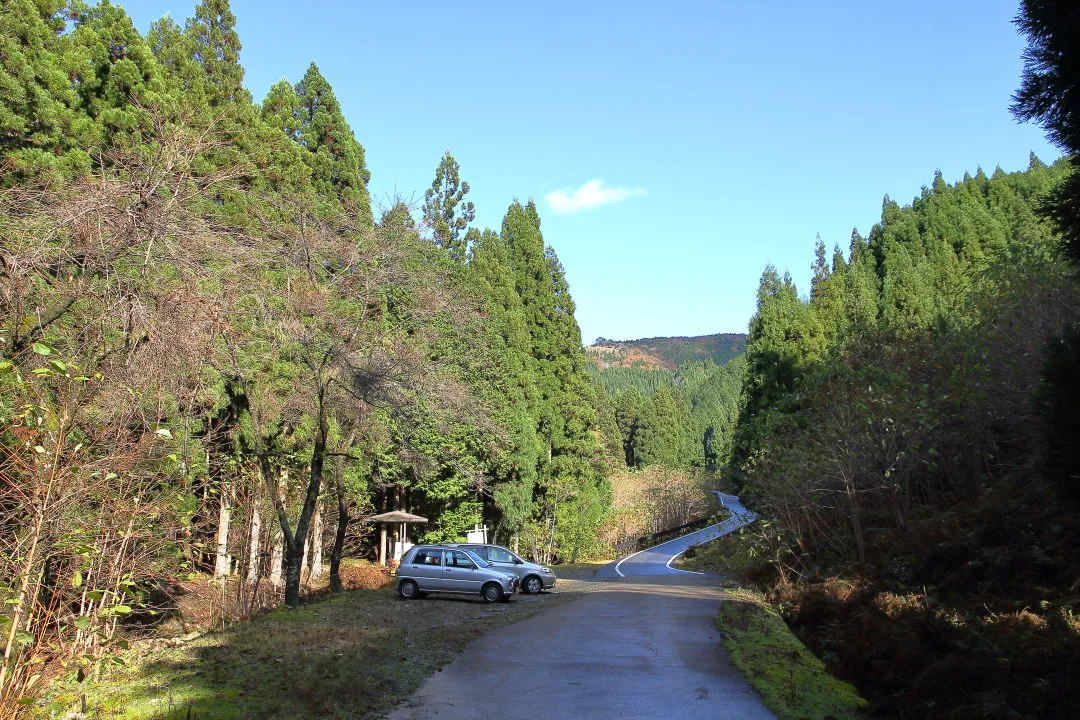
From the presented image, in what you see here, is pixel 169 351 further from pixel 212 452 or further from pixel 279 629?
pixel 212 452

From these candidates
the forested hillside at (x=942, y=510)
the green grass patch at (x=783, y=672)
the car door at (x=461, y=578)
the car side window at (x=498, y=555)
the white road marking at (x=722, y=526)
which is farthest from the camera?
the white road marking at (x=722, y=526)

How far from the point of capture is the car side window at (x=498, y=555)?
22.3 meters

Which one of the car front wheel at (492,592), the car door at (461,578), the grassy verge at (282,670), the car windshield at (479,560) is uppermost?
the car windshield at (479,560)

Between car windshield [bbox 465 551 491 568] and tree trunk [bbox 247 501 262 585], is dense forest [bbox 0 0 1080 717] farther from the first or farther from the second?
car windshield [bbox 465 551 491 568]

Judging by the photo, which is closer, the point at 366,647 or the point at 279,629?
the point at 366,647

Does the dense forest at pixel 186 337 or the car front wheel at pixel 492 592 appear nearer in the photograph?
the dense forest at pixel 186 337

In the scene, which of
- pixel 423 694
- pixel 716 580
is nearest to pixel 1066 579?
pixel 423 694

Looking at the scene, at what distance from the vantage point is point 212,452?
1639cm

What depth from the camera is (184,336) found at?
30.2ft

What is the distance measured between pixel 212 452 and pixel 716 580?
60.7 ft

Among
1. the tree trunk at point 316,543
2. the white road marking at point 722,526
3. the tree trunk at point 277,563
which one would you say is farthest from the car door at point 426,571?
the white road marking at point 722,526

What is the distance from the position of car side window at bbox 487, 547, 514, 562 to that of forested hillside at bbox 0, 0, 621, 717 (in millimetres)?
4457

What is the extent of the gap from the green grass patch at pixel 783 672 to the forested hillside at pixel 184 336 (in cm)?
614

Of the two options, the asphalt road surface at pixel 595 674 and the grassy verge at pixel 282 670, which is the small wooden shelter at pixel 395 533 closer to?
the asphalt road surface at pixel 595 674
